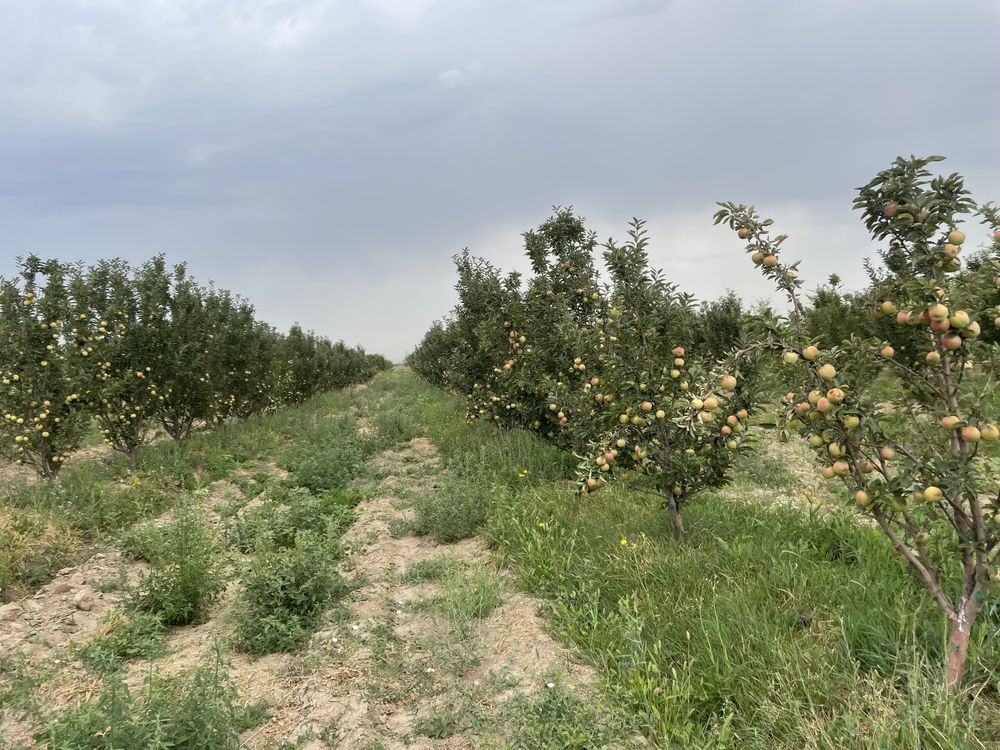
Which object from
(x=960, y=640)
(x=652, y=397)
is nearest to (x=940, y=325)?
(x=960, y=640)

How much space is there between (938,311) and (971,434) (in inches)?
21.3

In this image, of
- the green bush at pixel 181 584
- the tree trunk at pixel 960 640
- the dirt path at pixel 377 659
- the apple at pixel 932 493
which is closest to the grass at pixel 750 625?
the tree trunk at pixel 960 640

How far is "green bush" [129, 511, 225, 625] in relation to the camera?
4.32 m

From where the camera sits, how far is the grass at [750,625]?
2.40 metres

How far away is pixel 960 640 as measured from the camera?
7.89 ft

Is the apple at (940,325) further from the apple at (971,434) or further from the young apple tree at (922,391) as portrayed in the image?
the apple at (971,434)

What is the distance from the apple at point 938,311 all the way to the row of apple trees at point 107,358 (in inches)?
390

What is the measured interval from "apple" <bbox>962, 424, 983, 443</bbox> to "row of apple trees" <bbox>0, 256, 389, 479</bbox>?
9.99 meters

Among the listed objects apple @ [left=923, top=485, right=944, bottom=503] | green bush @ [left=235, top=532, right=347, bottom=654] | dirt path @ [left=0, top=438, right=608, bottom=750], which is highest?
apple @ [left=923, top=485, right=944, bottom=503]

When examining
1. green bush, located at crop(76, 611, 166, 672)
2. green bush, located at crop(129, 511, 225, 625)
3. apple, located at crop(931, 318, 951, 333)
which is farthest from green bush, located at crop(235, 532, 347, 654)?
apple, located at crop(931, 318, 951, 333)

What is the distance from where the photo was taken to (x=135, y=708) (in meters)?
2.83

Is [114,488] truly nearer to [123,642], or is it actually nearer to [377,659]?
[123,642]

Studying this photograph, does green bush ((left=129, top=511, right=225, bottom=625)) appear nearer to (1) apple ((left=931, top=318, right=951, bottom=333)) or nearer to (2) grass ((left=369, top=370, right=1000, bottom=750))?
(2) grass ((left=369, top=370, right=1000, bottom=750))

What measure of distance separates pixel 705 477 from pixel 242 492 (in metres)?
7.27
